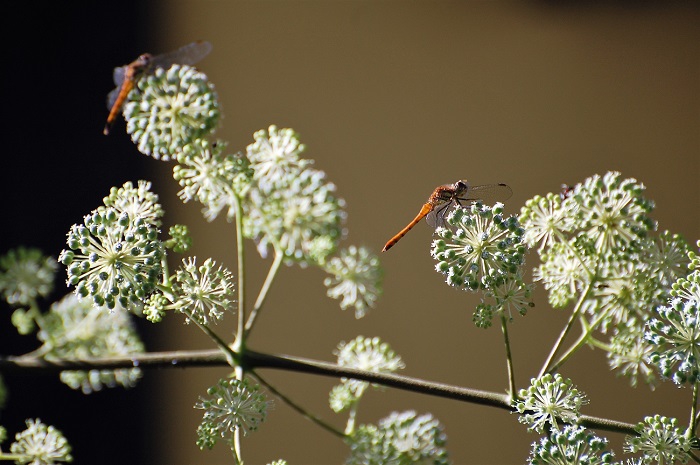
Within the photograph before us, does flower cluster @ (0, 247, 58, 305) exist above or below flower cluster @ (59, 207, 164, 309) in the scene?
above

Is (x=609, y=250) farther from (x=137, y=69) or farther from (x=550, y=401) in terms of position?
(x=137, y=69)

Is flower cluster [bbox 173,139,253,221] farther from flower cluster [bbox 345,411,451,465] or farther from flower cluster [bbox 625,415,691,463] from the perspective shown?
flower cluster [bbox 625,415,691,463]

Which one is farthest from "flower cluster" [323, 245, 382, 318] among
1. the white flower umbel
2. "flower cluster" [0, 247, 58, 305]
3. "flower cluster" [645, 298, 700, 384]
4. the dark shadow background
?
the dark shadow background

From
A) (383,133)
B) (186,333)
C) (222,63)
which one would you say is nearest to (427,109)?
(383,133)

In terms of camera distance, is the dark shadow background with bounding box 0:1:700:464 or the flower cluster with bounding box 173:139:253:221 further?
the dark shadow background with bounding box 0:1:700:464

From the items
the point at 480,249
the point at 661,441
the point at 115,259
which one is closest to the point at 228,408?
the point at 115,259

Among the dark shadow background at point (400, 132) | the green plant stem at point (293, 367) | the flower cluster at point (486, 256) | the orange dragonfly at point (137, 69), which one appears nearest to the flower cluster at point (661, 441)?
the green plant stem at point (293, 367)

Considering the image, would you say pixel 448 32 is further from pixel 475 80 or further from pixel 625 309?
pixel 625 309
